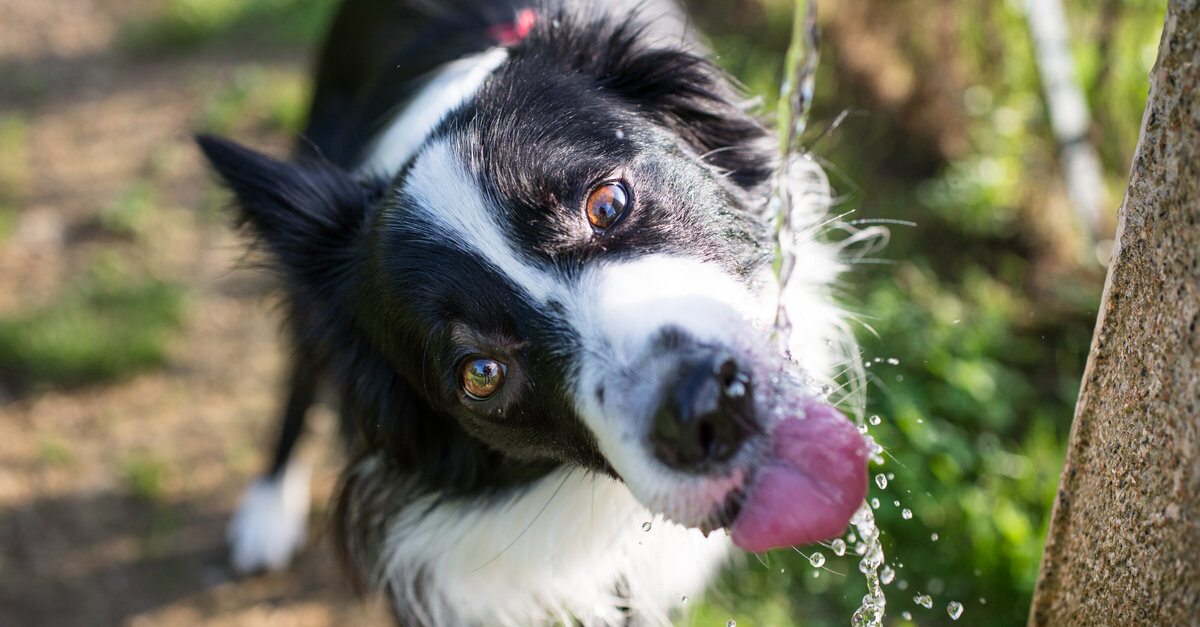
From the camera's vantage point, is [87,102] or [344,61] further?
[87,102]

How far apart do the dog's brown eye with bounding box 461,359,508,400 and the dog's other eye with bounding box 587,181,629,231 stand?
0.38 meters

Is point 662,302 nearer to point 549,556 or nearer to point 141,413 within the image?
point 549,556

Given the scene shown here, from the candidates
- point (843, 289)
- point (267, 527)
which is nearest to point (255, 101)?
point (267, 527)

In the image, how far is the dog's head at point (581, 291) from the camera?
1660mm

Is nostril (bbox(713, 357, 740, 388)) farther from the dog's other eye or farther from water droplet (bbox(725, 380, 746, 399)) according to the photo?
the dog's other eye

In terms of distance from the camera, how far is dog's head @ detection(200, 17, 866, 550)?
5.45ft

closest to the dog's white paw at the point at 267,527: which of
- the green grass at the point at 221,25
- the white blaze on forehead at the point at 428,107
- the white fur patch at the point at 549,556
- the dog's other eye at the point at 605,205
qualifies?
the white fur patch at the point at 549,556

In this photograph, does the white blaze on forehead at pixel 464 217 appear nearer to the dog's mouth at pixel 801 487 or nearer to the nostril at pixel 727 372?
the nostril at pixel 727 372

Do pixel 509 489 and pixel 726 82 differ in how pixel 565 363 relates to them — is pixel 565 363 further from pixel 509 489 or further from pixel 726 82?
pixel 726 82

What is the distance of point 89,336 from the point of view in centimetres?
414

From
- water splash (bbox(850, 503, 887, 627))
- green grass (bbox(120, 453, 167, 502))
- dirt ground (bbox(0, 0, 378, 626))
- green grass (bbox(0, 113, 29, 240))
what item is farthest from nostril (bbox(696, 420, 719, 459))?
green grass (bbox(0, 113, 29, 240))

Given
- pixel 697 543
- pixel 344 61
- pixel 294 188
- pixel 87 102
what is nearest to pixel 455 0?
pixel 344 61

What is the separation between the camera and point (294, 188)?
2.35m

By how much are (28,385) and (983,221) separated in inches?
173
